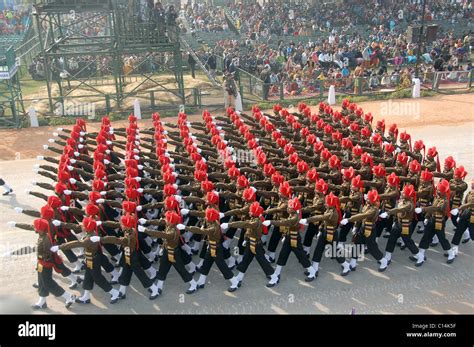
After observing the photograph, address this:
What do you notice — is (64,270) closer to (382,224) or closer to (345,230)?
(345,230)

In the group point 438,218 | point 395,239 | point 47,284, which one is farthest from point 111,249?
point 438,218

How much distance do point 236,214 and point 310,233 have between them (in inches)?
60.9

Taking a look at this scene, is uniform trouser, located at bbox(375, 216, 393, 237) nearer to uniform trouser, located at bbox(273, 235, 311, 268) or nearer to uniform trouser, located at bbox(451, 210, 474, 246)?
uniform trouser, located at bbox(451, 210, 474, 246)

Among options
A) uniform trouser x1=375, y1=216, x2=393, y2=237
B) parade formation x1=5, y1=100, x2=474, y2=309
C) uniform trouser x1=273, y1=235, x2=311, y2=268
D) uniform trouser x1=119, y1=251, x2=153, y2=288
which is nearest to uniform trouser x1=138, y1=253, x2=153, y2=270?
parade formation x1=5, y1=100, x2=474, y2=309

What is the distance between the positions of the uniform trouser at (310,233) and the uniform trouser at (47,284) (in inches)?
174

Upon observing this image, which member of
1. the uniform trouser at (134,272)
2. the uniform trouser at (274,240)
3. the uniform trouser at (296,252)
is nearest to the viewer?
the uniform trouser at (134,272)

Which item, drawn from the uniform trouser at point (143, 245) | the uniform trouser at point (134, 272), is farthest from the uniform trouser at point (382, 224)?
the uniform trouser at point (134, 272)

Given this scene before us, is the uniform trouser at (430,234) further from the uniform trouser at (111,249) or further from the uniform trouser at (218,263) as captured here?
the uniform trouser at (111,249)

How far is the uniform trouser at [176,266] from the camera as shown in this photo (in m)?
8.83

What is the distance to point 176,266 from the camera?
349 inches

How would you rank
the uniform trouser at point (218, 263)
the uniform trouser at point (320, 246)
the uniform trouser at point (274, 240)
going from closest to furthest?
the uniform trouser at point (218, 263) < the uniform trouser at point (320, 246) < the uniform trouser at point (274, 240)

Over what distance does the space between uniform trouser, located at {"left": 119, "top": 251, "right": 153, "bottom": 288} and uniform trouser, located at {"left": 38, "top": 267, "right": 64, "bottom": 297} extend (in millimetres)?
1009

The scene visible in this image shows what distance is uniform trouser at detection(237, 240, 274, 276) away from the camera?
9109mm
